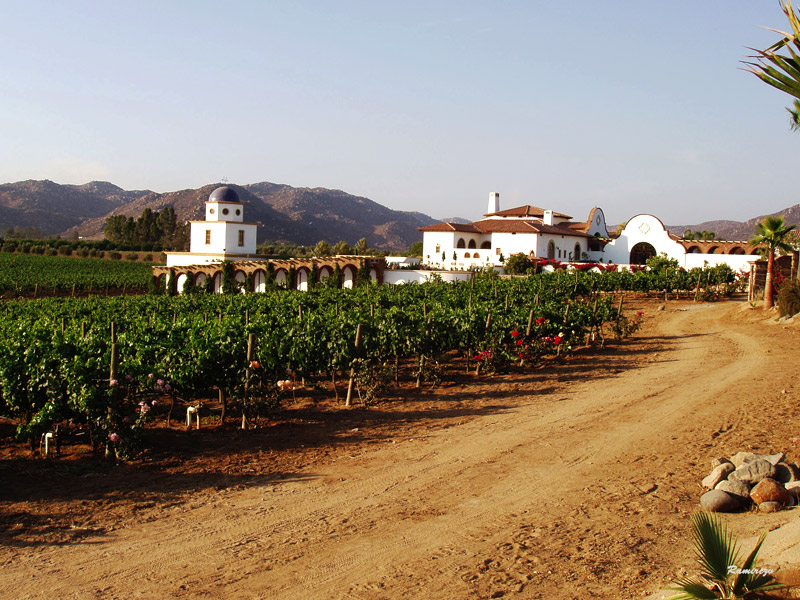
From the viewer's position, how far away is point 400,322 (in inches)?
609

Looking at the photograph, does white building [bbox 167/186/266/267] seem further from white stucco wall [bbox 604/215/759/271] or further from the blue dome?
white stucco wall [bbox 604/215/759/271]

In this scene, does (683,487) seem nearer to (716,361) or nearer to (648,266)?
(716,361)

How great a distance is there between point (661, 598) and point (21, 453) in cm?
830

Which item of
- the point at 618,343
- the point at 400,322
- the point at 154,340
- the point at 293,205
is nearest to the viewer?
the point at 154,340

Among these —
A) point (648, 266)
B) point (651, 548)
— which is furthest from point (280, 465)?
point (648, 266)

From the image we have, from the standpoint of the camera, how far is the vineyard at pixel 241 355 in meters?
9.33

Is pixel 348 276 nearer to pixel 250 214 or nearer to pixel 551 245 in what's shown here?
pixel 551 245

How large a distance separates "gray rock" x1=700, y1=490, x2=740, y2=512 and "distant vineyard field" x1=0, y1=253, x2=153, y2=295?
180 feet

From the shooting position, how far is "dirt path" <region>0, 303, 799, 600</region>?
573 centimetres

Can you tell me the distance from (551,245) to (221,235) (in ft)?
84.7

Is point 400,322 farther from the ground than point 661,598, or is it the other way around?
point 400,322

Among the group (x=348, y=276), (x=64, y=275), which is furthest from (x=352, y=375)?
(x=64, y=275)

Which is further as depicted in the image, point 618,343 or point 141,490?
point 618,343

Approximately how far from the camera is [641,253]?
5603cm
